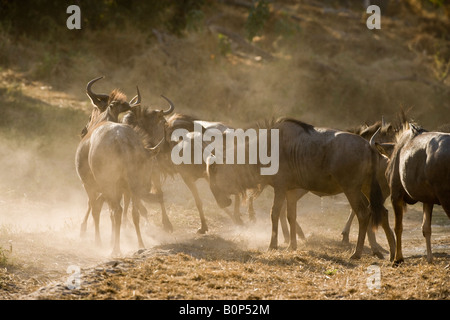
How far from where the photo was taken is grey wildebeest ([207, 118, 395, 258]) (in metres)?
8.02

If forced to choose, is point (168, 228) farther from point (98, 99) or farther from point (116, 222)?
point (98, 99)

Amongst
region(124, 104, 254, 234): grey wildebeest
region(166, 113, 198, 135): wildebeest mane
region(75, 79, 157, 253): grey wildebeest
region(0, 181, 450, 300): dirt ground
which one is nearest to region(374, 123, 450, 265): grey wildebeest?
region(0, 181, 450, 300): dirt ground

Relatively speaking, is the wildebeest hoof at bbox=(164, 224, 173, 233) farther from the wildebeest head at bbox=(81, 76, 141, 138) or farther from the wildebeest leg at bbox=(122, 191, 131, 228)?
the wildebeest head at bbox=(81, 76, 141, 138)

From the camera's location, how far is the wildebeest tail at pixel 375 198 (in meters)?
8.07

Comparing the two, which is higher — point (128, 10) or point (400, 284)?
point (128, 10)

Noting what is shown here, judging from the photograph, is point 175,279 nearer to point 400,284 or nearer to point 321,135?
point 400,284

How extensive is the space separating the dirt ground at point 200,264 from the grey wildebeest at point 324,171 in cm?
57

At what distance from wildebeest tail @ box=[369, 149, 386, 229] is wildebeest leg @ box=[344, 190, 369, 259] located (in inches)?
3.6

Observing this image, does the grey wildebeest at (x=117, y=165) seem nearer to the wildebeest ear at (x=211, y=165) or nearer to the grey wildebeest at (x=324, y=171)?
the wildebeest ear at (x=211, y=165)

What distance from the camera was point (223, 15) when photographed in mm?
24547
